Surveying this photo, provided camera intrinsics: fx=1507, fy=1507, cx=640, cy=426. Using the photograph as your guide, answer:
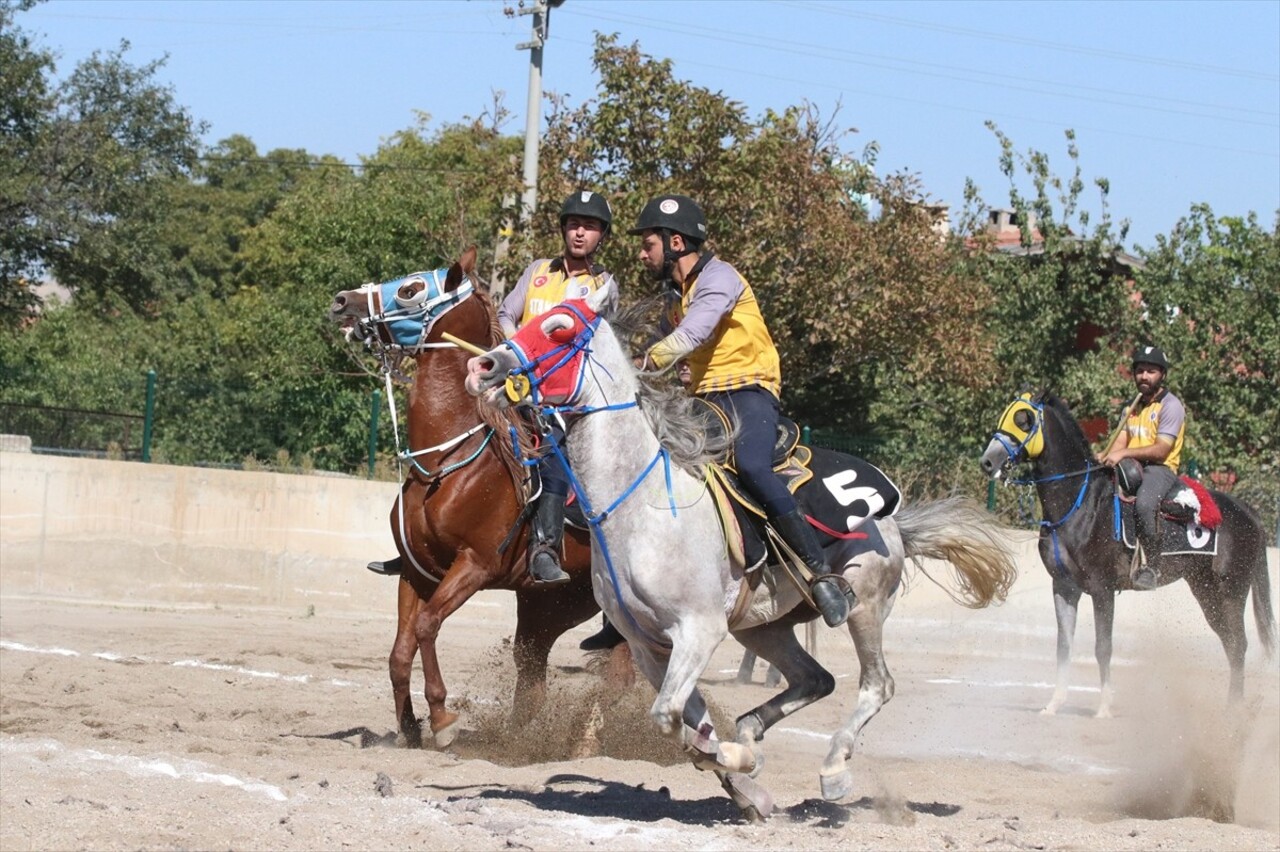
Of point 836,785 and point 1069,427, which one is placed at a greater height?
point 1069,427

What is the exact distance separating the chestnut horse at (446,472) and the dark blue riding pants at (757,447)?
1.86 m

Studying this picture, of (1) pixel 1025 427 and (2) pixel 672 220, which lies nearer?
(2) pixel 672 220

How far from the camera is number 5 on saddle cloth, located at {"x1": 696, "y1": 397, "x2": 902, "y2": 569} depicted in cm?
661

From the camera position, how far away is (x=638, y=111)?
17250 mm

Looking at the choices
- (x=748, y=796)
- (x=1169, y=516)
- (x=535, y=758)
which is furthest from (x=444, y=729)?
(x=1169, y=516)

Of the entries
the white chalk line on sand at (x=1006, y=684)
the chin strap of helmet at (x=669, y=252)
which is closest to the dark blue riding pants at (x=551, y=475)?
the chin strap of helmet at (x=669, y=252)

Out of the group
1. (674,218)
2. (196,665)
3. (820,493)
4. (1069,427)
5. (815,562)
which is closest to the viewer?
(815,562)

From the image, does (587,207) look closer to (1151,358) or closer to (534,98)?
(1151,358)

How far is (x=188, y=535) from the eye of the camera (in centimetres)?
1541

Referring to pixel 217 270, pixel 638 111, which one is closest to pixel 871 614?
pixel 638 111

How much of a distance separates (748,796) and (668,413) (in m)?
1.66

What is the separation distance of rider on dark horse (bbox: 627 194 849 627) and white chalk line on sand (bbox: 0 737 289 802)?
8.21ft

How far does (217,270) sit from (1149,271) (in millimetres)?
42394

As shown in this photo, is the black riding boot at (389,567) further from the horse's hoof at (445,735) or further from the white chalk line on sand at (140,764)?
the white chalk line on sand at (140,764)
